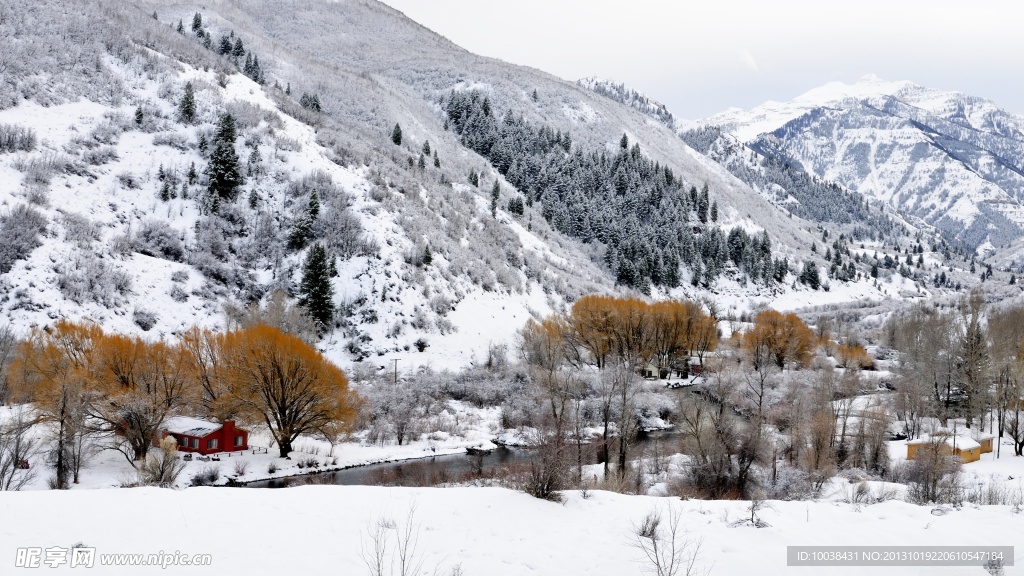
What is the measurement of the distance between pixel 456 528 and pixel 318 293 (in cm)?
4709

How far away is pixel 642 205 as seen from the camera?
435 feet

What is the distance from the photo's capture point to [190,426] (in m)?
36.5

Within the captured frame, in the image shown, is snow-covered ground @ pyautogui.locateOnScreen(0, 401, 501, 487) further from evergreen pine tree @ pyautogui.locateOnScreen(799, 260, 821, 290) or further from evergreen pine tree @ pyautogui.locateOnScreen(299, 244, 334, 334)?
evergreen pine tree @ pyautogui.locateOnScreen(799, 260, 821, 290)

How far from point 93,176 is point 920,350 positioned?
277 ft

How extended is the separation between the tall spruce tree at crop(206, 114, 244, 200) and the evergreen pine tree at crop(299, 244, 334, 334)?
Result: 14.0m

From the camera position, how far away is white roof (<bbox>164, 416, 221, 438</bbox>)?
35719 millimetres

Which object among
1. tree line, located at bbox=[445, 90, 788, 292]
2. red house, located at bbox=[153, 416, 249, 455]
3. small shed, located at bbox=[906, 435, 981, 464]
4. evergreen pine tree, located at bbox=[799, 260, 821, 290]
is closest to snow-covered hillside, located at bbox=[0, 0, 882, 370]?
red house, located at bbox=[153, 416, 249, 455]

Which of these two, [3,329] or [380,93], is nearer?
[3,329]

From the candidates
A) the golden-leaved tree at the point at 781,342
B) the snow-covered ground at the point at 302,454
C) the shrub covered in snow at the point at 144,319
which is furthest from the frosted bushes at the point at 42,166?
the golden-leaved tree at the point at 781,342

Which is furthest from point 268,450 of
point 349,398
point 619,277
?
point 619,277

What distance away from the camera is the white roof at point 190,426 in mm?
35719

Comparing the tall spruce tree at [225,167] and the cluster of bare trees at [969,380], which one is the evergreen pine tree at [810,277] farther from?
the tall spruce tree at [225,167]

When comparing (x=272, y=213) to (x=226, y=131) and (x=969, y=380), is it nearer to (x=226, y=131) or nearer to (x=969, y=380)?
(x=226, y=131)

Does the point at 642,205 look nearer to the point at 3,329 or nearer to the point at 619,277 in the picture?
the point at 619,277
